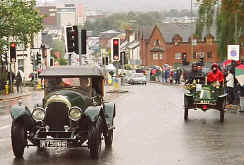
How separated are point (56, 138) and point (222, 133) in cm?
648

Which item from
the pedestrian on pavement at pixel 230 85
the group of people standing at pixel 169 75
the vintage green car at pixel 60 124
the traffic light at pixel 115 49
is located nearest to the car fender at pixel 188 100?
the pedestrian on pavement at pixel 230 85

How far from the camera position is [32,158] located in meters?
13.5

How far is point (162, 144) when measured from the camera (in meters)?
15.6

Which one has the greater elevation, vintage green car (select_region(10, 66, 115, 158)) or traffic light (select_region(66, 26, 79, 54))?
traffic light (select_region(66, 26, 79, 54))

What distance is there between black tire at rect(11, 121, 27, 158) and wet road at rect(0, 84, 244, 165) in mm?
207

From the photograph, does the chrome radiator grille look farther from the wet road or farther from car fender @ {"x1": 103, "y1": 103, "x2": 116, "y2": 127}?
car fender @ {"x1": 103, "y1": 103, "x2": 116, "y2": 127}

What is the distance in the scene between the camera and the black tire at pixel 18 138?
13211 millimetres

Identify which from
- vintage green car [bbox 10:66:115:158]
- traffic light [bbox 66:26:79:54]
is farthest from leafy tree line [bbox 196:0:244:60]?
vintage green car [bbox 10:66:115:158]

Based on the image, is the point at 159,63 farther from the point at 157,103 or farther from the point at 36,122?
the point at 36,122

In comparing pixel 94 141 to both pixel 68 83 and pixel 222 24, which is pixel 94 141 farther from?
pixel 222 24

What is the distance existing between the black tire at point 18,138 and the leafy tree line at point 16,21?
27495mm

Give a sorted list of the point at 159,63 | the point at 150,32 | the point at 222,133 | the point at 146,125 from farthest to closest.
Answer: the point at 150,32 → the point at 159,63 → the point at 146,125 → the point at 222,133

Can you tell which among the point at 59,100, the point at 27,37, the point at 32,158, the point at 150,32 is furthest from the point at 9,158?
the point at 150,32

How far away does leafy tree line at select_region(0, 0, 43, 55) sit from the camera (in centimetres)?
4108
